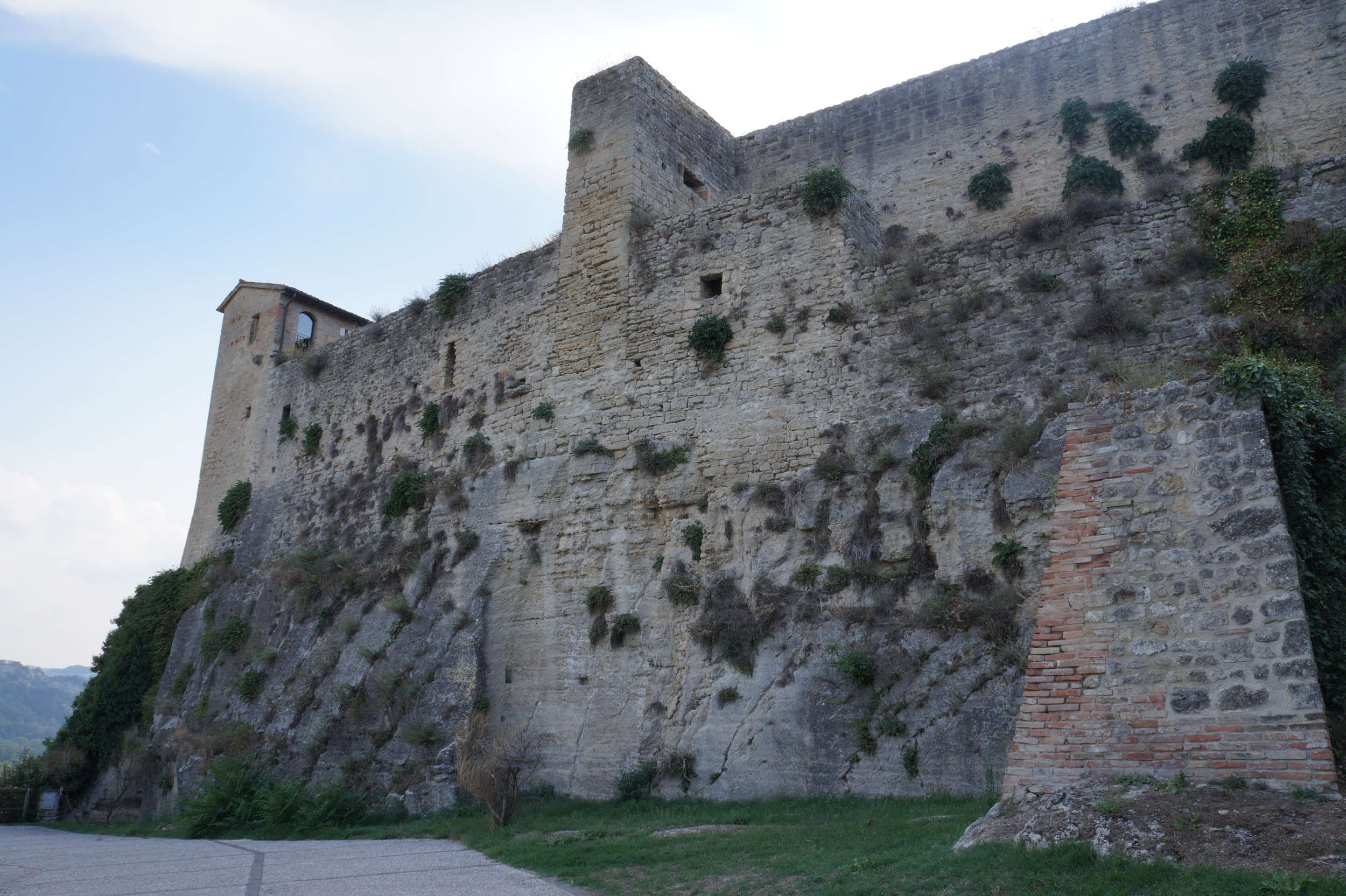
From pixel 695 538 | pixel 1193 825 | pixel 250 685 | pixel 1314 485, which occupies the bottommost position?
pixel 1193 825

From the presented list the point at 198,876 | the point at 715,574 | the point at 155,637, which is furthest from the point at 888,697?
the point at 155,637

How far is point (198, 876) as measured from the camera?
898 cm

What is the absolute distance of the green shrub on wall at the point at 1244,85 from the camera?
1617 centimetres

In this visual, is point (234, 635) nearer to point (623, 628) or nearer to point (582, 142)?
point (623, 628)

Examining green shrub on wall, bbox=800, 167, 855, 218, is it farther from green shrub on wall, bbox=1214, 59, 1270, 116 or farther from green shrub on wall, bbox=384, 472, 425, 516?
green shrub on wall, bbox=384, 472, 425, 516

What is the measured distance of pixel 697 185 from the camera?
62.6ft

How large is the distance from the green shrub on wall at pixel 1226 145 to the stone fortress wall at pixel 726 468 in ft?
1.21

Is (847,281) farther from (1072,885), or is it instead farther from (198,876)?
(198,876)

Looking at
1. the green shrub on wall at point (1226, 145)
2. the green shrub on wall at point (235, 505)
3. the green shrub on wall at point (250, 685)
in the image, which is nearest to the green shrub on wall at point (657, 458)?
the green shrub on wall at point (250, 685)

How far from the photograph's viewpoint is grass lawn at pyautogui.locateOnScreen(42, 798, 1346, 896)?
5.69m

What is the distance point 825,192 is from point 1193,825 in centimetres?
1078

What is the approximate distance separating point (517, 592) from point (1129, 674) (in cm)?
1078

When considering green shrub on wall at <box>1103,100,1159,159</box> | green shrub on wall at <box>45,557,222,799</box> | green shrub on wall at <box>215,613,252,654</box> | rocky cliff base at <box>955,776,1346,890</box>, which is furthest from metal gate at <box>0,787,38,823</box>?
green shrub on wall at <box>1103,100,1159,159</box>

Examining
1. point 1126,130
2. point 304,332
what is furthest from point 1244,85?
point 304,332
